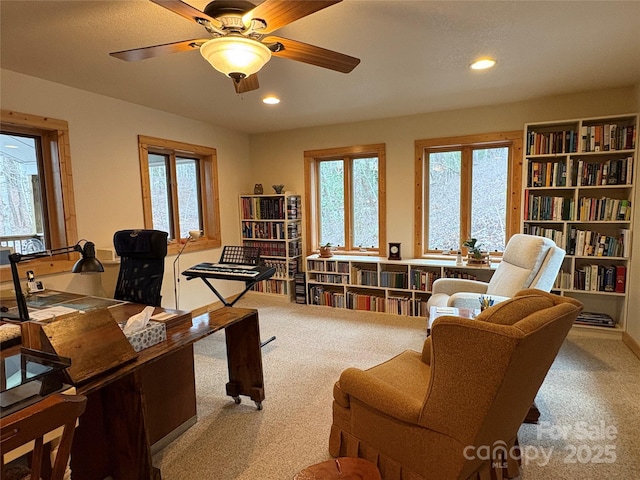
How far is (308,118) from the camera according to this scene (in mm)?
4398

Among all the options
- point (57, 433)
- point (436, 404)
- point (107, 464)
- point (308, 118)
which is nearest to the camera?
point (57, 433)

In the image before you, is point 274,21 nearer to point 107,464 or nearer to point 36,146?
point 107,464

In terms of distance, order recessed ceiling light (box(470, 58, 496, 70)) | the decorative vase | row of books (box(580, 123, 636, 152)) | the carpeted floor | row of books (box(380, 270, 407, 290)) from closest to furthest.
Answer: the carpeted floor
recessed ceiling light (box(470, 58, 496, 70))
row of books (box(580, 123, 636, 152))
the decorative vase
row of books (box(380, 270, 407, 290))

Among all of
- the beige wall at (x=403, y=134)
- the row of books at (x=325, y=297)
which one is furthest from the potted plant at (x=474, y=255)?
the row of books at (x=325, y=297)

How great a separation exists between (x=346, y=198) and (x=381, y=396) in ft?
11.6

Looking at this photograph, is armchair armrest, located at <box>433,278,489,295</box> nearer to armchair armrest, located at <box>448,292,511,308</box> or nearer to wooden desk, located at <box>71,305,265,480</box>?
armchair armrest, located at <box>448,292,511,308</box>

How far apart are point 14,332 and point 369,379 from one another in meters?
1.63

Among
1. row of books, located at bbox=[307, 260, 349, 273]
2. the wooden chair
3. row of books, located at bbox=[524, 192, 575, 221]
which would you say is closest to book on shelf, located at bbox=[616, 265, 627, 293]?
row of books, located at bbox=[524, 192, 575, 221]

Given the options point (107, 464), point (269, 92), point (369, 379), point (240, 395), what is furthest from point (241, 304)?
point (369, 379)

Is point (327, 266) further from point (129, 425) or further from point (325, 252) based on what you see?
point (129, 425)

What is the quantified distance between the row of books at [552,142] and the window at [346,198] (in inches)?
62.7

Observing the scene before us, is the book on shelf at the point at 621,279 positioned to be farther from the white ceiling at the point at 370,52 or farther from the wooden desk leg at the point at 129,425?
the wooden desk leg at the point at 129,425

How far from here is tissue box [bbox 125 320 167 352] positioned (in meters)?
1.62

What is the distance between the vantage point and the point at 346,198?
16.0 feet
